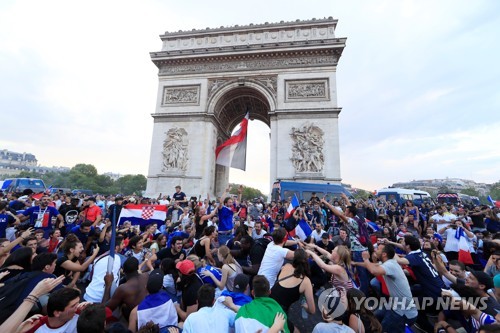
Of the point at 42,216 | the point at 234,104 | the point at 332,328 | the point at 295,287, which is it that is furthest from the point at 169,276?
the point at 234,104

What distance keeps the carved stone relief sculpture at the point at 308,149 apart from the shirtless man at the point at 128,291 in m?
13.5

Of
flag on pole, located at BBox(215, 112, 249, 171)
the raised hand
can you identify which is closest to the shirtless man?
the raised hand

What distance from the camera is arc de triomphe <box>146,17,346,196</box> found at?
15.8 metres

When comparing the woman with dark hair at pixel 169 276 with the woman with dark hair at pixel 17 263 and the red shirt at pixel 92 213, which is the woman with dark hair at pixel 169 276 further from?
the red shirt at pixel 92 213

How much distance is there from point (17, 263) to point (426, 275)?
4.96 m

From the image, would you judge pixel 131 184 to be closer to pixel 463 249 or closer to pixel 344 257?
pixel 344 257

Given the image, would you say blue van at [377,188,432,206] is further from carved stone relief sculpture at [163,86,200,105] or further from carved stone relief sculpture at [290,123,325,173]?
carved stone relief sculpture at [163,86,200,105]

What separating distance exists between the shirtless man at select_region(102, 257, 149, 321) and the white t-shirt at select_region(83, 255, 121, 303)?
249 millimetres

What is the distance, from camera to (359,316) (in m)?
2.30

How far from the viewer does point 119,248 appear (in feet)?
14.7

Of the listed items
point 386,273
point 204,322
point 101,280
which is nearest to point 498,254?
point 386,273

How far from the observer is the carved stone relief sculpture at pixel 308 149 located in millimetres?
15289

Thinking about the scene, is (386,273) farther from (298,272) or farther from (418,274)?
(298,272)

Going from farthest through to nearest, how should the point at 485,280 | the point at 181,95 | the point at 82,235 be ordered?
the point at 181,95 < the point at 82,235 < the point at 485,280
